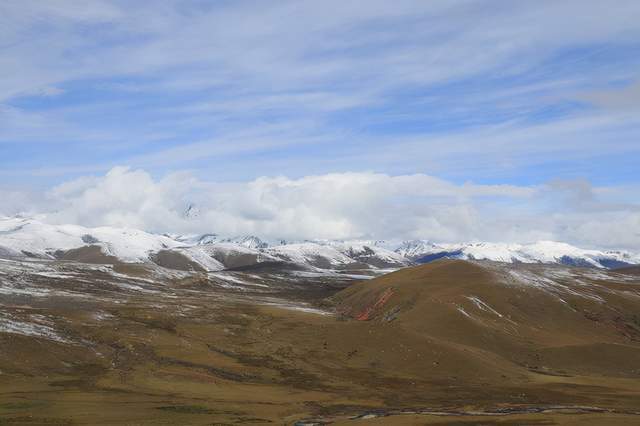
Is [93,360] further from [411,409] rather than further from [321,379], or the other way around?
[411,409]

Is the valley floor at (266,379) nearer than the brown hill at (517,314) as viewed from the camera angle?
Yes

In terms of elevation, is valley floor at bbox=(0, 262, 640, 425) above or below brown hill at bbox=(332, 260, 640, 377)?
below

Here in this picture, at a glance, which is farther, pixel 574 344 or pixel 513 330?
pixel 513 330

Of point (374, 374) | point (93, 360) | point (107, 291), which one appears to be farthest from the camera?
point (107, 291)

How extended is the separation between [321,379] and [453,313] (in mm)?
39239

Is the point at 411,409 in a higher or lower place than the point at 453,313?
lower

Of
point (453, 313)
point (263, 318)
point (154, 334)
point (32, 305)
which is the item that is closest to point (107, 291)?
point (32, 305)

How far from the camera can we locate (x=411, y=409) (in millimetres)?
55438

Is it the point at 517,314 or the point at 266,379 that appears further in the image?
the point at 517,314

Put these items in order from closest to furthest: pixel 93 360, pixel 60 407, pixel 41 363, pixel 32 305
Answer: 1. pixel 60 407
2. pixel 41 363
3. pixel 93 360
4. pixel 32 305

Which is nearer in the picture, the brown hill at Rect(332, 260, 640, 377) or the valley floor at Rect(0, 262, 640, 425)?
the valley floor at Rect(0, 262, 640, 425)

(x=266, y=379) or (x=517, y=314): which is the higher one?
(x=517, y=314)

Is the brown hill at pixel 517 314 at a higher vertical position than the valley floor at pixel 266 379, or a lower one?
higher

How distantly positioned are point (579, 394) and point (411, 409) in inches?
868
